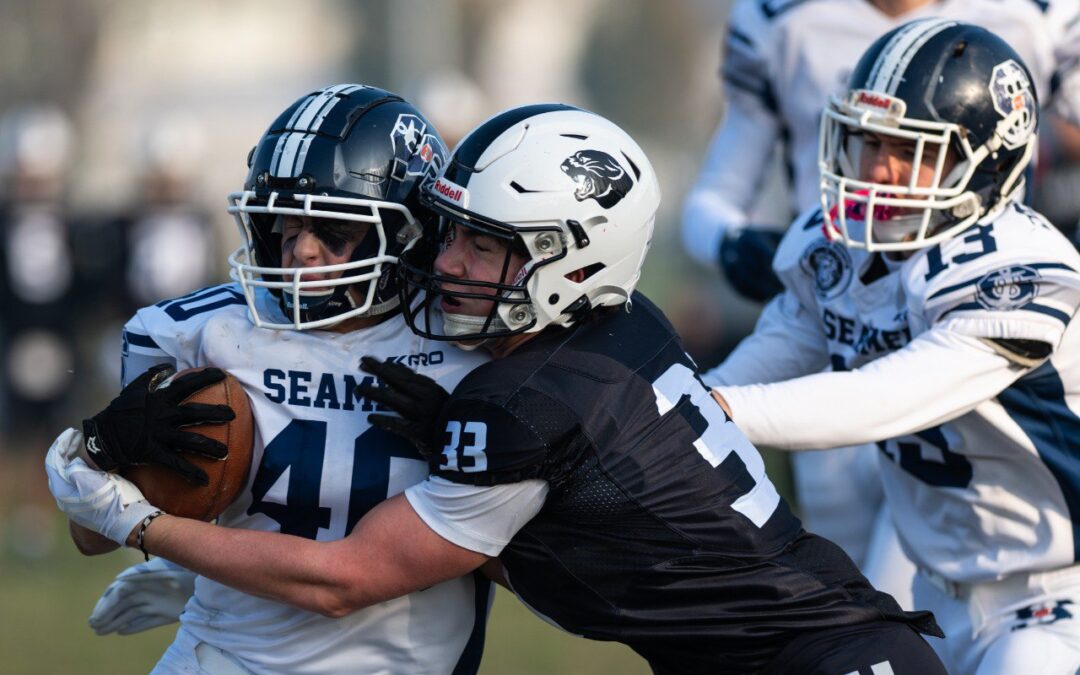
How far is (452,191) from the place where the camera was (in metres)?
3.06

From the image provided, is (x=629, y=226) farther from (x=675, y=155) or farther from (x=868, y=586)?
(x=675, y=155)

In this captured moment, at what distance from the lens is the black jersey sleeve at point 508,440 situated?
2781mm

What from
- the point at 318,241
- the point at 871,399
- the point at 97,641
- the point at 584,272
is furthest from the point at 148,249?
the point at 871,399

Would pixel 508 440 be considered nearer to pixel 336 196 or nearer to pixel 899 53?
pixel 336 196

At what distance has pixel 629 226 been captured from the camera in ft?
10.4

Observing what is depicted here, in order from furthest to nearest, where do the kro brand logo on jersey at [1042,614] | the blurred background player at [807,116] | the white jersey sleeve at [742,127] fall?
the white jersey sleeve at [742,127]
the blurred background player at [807,116]
the kro brand logo on jersey at [1042,614]

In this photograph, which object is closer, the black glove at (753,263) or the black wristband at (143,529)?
the black wristband at (143,529)

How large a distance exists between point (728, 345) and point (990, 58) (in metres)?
7.59

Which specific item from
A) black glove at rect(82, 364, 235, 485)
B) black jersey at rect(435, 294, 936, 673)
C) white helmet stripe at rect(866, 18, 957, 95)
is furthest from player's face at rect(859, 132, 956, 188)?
black glove at rect(82, 364, 235, 485)

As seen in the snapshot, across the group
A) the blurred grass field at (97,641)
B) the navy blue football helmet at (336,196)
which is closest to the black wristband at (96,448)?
the navy blue football helmet at (336,196)

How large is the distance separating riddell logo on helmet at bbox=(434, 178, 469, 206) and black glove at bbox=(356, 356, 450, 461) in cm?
35

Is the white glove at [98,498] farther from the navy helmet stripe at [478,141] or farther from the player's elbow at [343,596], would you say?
the navy helmet stripe at [478,141]

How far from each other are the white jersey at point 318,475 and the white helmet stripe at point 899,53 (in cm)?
123

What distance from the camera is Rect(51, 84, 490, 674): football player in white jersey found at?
308 centimetres
